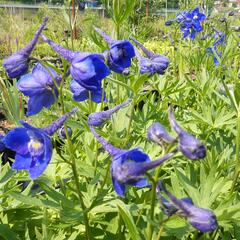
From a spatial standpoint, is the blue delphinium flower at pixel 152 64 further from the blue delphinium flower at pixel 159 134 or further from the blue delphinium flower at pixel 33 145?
the blue delphinium flower at pixel 159 134

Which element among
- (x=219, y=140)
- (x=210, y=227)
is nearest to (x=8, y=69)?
(x=210, y=227)

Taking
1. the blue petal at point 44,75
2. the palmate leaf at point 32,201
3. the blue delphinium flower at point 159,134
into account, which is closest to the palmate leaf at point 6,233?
the palmate leaf at point 32,201

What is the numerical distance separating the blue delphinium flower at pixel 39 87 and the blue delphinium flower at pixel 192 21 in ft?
8.60

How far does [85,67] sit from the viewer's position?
123cm

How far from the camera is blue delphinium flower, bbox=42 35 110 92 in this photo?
1.23m

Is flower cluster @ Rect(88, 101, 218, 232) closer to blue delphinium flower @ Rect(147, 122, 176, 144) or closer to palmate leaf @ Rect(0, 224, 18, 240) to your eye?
blue delphinium flower @ Rect(147, 122, 176, 144)

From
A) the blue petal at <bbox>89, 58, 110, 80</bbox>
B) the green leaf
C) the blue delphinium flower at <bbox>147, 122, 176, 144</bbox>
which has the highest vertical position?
the blue petal at <bbox>89, 58, 110, 80</bbox>

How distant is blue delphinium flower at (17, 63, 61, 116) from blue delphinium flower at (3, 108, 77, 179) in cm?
18

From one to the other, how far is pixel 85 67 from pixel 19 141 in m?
0.31

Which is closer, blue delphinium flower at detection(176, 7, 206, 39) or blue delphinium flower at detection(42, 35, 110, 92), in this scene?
blue delphinium flower at detection(42, 35, 110, 92)

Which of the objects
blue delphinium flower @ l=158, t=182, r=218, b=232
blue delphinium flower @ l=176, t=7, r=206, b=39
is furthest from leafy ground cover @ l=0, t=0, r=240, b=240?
blue delphinium flower @ l=176, t=7, r=206, b=39

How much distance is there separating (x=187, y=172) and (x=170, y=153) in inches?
30.2

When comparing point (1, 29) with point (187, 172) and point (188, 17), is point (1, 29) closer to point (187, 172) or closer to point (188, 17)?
point (188, 17)

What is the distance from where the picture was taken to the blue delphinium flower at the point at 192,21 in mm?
3895
